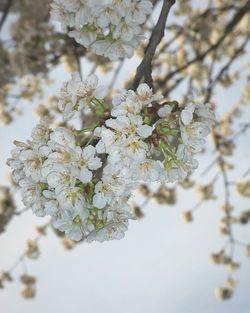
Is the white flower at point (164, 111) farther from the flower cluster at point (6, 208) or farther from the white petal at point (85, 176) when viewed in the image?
the flower cluster at point (6, 208)

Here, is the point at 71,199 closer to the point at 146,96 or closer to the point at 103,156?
the point at 103,156

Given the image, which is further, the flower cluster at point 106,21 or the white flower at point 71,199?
the flower cluster at point 106,21

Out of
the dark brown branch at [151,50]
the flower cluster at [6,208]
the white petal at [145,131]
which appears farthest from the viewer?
the flower cluster at [6,208]

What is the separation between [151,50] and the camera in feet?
5.40

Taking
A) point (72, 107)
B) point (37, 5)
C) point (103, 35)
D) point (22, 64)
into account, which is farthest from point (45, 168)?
point (37, 5)

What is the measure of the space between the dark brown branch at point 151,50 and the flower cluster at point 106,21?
0.06 metres

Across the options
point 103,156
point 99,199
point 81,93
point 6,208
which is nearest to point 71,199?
point 99,199

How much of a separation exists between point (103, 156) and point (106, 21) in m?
0.46

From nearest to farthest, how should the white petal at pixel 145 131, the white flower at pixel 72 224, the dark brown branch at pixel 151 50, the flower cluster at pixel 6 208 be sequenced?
the white petal at pixel 145 131
the white flower at pixel 72 224
the dark brown branch at pixel 151 50
the flower cluster at pixel 6 208

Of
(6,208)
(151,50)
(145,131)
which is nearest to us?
(145,131)

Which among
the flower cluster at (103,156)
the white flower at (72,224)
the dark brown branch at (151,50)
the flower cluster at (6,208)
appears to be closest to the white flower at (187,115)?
the flower cluster at (103,156)

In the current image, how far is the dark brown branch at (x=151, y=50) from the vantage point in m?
1.63

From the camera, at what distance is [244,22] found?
Result: 5715 mm

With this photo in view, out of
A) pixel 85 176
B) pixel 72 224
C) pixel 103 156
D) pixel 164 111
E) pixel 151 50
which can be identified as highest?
pixel 151 50
